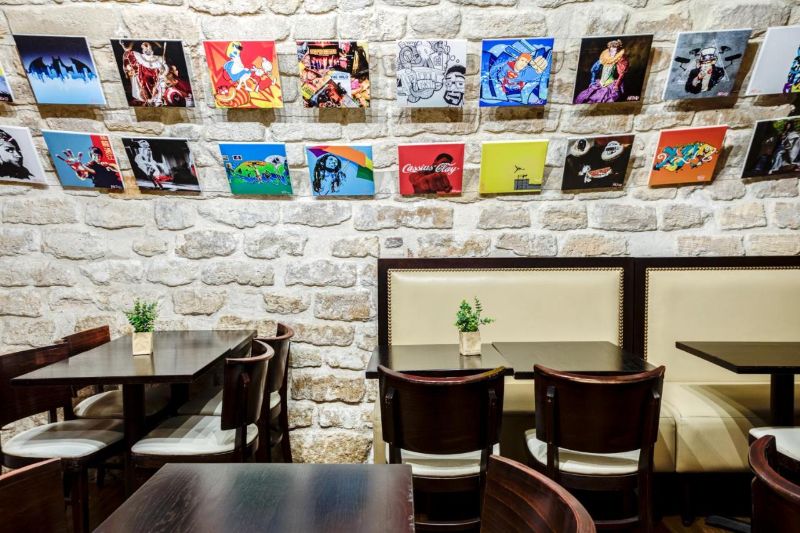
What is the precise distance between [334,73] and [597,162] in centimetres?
160

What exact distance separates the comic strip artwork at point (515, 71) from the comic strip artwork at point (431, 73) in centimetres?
14

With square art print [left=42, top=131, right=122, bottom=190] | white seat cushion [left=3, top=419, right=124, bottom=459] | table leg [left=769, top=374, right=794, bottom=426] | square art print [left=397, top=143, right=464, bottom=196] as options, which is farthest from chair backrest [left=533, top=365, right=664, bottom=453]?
square art print [left=42, top=131, right=122, bottom=190]

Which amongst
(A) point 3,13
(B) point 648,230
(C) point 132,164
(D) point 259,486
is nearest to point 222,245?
(C) point 132,164

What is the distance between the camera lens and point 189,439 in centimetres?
220

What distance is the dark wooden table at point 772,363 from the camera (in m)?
2.18

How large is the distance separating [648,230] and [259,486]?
2.79m

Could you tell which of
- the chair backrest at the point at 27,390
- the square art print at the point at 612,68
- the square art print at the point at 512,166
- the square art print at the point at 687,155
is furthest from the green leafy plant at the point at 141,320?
the square art print at the point at 687,155

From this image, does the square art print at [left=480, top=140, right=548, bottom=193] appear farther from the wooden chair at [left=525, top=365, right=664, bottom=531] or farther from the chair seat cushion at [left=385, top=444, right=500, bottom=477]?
the chair seat cushion at [left=385, top=444, right=500, bottom=477]

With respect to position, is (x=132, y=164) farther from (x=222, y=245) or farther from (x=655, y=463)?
(x=655, y=463)

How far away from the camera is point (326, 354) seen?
3.22 m

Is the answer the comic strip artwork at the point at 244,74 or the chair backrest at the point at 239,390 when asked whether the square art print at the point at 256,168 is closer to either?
the comic strip artwork at the point at 244,74

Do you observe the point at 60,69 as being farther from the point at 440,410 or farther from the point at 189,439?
the point at 440,410

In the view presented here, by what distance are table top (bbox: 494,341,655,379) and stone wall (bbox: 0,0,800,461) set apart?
0.64 meters

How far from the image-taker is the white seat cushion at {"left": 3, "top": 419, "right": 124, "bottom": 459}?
84.5 inches
